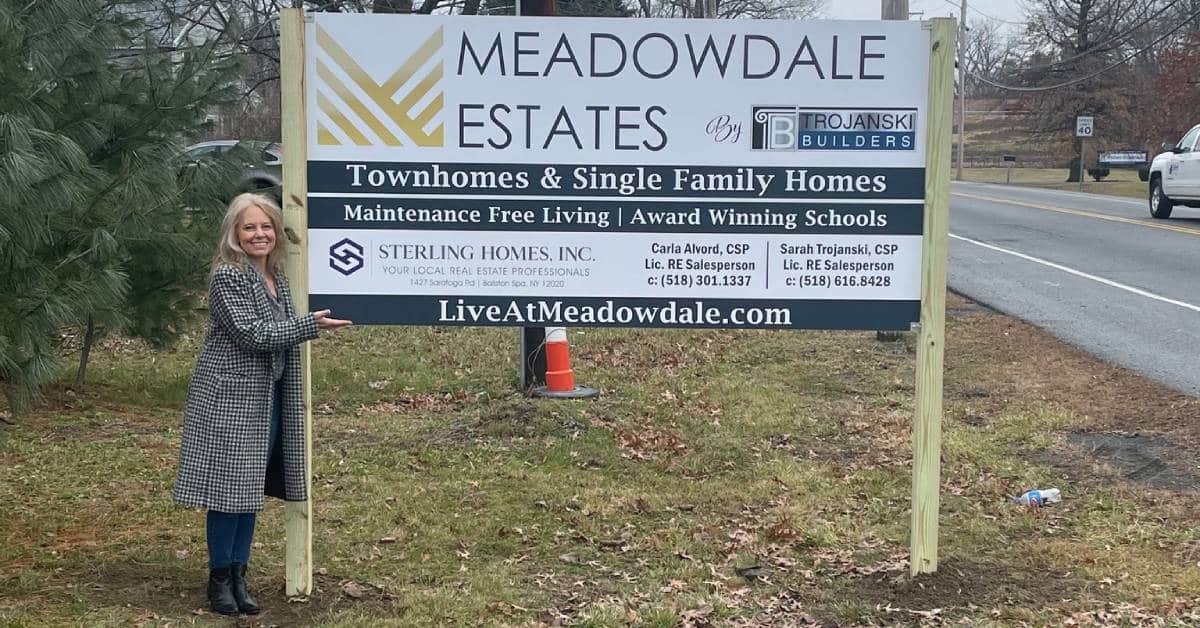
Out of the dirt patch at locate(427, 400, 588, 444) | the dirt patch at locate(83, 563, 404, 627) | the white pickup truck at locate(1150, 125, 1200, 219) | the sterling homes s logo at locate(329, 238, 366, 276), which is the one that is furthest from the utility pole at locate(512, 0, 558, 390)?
the white pickup truck at locate(1150, 125, 1200, 219)

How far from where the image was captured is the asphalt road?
32.5ft

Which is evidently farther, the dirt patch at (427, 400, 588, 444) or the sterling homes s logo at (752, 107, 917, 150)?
the dirt patch at (427, 400, 588, 444)

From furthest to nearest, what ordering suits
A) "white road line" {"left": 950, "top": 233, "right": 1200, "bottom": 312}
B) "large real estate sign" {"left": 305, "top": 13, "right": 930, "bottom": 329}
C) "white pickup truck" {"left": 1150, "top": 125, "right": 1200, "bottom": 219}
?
"white pickup truck" {"left": 1150, "top": 125, "right": 1200, "bottom": 219} → "white road line" {"left": 950, "top": 233, "right": 1200, "bottom": 312} → "large real estate sign" {"left": 305, "top": 13, "right": 930, "bottom": 329}

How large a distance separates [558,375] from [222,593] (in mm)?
4010

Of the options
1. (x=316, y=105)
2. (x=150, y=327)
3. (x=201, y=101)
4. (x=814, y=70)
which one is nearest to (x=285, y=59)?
(x=316, y=105)

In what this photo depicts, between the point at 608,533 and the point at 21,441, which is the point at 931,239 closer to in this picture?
the point at 608,533

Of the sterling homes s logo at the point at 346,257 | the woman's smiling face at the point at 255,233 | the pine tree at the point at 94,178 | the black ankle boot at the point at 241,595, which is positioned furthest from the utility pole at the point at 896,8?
→ the black ankle boot at the point at 241,595

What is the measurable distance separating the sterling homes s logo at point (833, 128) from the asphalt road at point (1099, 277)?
4858 millimetres

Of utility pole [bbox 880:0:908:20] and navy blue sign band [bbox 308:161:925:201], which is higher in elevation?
utility pole [bbox 880:0:908:20]

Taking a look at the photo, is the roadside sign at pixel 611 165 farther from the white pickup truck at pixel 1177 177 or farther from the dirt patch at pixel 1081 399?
the white pickup truck at pixel 1177 177

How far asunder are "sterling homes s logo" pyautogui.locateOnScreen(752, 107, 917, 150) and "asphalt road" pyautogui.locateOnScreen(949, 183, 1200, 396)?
486cm

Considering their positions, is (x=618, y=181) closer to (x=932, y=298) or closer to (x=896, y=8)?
(x=932, y=298)

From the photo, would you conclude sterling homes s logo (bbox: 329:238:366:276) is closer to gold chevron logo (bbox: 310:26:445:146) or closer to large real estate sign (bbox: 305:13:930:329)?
large real estate sign (bbox: 305:13:930:329)

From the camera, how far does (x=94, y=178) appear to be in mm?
5348
